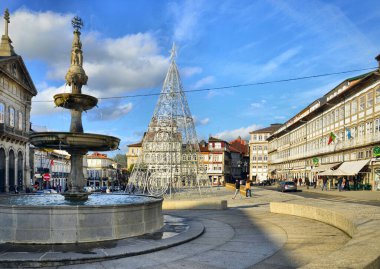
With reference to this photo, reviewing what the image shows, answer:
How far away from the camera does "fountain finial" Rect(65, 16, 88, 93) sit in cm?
1285

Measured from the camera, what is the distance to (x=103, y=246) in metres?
8.54

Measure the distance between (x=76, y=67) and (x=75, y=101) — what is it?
1.47 m

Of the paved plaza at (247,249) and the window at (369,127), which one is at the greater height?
the window at (369,127)

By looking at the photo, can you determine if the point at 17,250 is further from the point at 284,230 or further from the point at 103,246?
the point at 284,230

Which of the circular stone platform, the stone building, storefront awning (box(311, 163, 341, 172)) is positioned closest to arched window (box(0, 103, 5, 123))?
the stone building

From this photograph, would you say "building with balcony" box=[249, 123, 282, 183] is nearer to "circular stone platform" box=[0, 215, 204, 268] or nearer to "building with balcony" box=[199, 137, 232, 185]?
"building with balcony" box=[199, 137, 232, 185]

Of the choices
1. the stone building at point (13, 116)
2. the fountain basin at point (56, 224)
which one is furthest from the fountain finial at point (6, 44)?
the fountain basin at point (56, 224)

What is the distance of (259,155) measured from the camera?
11500 cm

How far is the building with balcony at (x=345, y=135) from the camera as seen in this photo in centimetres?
3994

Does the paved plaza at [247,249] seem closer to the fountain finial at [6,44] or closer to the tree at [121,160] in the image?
the fountain finial at [6,44]

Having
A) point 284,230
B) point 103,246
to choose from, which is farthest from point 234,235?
point 103,246

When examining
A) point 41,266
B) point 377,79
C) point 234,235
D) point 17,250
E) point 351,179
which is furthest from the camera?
point 351,179

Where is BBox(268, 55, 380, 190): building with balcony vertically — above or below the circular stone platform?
above

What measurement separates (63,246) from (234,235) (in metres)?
4.68
